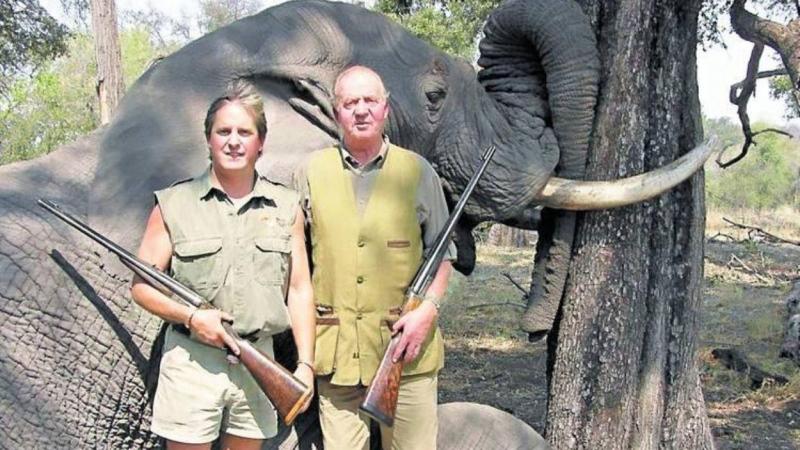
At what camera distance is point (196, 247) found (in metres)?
2.82

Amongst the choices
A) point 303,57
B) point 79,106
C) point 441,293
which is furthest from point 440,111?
point 79,106

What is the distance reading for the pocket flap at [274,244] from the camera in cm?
287

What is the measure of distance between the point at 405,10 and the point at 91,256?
551cm

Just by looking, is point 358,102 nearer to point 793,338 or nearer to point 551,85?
point 551,85

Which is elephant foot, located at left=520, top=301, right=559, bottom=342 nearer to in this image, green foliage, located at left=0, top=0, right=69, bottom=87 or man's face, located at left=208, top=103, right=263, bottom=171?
man's face, located at left=208, top=103, right=263, bottom=171

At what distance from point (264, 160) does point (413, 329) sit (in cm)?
78

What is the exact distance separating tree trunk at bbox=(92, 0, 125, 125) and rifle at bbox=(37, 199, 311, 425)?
12688 mm

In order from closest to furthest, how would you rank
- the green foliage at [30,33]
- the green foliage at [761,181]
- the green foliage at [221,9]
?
the green foliage at [30,33]
the green foliage at [761,181]
the green foliage at [221,9]

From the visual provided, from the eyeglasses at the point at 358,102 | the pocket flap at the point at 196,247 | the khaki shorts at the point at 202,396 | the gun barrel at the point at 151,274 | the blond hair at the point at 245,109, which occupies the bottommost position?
the khaki shorts at the point at 202,396

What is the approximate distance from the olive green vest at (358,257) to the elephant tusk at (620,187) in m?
0.97

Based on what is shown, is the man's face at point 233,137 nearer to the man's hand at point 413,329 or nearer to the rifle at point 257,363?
the rifle at point 257,363

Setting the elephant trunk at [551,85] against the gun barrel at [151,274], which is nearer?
the gun barrel at [151,274]

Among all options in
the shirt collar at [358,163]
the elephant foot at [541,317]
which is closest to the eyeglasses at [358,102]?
the shirt collar at [358,163]

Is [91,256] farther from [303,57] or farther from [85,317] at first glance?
[303,57]
